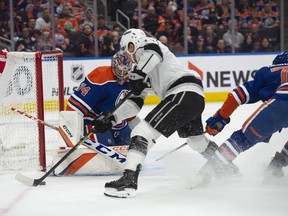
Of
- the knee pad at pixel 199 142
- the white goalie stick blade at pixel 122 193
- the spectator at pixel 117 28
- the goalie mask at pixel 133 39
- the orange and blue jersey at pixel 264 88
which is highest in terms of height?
the goalie mask at pixel 133 39

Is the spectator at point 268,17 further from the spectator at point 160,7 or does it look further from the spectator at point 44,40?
the spectator at point 44,40

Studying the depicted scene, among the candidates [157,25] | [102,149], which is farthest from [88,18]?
[102,149]

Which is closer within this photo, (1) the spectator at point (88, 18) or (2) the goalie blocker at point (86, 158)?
(2) the goalie blocker at point (86, 158)

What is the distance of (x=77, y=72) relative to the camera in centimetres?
834

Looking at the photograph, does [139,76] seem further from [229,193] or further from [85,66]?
[85,66]

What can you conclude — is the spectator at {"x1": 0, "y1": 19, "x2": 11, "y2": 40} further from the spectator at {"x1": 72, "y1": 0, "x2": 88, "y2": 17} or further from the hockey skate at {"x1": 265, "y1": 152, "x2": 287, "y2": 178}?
the hockey skate at {"x1": 265, "y1": 152, "x2": 287, "y2": 178}

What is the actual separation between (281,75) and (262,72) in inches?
4.8

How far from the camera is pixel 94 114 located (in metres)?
4.30

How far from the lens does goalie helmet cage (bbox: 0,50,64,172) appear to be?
4145mm

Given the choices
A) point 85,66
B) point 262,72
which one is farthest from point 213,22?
point 262,72

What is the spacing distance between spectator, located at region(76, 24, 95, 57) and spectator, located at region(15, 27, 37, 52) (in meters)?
0.59

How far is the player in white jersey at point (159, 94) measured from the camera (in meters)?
3.36

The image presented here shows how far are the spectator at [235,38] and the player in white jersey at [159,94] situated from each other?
237 inches

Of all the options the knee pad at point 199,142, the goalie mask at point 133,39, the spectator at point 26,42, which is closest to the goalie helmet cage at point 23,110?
the goalie mask at point 133,39
